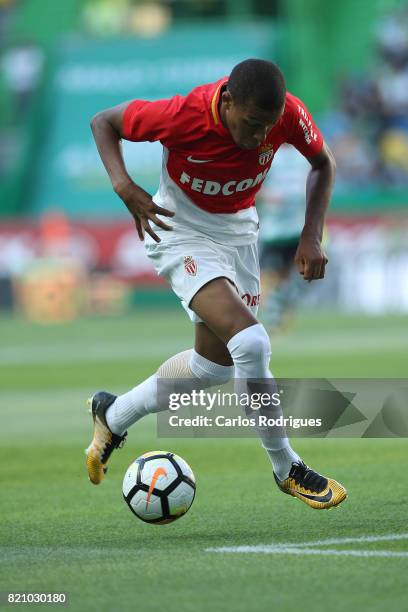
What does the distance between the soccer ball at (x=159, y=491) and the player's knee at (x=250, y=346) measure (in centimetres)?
59

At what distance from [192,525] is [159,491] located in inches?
Answer: 10.4

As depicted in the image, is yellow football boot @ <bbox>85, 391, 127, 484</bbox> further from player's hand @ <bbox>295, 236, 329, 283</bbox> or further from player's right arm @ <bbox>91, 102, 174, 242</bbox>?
player's hand @ <bbox>295, 236, 329, 283</bbox>

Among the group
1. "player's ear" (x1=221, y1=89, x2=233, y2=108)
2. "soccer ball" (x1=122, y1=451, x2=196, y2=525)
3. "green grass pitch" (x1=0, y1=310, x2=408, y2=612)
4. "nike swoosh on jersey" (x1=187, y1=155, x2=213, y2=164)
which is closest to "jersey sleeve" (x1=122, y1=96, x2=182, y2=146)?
"nike swoosh on jersey" (x1=187, y1=155, x2=213, y2=164)

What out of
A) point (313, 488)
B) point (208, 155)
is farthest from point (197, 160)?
point (313, 488)

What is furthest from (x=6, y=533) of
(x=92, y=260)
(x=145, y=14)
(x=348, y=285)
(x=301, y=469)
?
(x=145, y=14)

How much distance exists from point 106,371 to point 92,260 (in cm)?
1280

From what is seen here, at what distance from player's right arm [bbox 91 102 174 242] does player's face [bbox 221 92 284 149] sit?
0.46 meters

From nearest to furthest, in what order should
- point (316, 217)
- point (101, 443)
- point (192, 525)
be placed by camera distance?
point (192, 525)
point (316, 217)
point (101, 443)

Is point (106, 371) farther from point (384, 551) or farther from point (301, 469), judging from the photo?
point (384, 551)

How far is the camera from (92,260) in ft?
86.7

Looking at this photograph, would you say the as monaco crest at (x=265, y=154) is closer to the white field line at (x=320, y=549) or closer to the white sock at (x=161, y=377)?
the white sock at (x=161, y=377)

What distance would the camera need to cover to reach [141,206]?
5.97 metres

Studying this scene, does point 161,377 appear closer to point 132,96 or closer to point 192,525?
point 192,525

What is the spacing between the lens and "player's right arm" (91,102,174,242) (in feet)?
19.6
